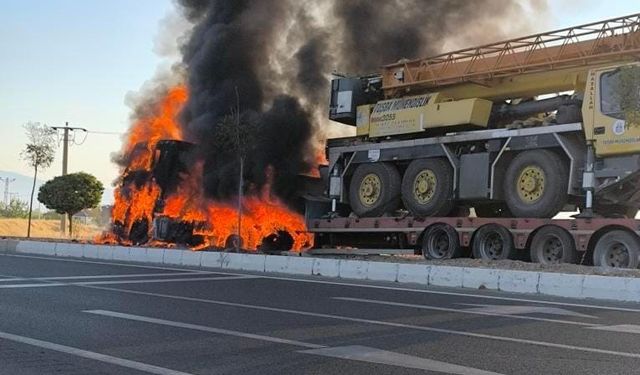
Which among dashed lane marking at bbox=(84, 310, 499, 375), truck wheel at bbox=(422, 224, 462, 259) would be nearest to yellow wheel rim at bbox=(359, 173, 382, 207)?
truck wheel at bbox=(422, 224, 462, 259)

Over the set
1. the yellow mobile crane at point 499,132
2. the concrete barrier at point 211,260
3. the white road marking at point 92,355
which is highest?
the yellow mobile crane at point 499,132

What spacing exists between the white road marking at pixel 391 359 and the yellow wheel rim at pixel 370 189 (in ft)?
34.8

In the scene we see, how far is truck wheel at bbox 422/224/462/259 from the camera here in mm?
14336

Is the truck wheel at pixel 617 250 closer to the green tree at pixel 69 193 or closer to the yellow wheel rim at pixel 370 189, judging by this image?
the yellow wheel rim at pixel 370 189

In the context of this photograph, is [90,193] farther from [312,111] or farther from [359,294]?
[359,294]

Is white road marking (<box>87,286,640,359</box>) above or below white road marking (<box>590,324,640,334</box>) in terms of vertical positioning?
below

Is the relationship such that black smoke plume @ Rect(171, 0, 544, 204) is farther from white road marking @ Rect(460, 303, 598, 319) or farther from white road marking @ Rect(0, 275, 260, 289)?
white road marking @ Rect(460, 303, 598, 319)

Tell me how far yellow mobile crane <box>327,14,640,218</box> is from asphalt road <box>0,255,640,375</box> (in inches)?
143

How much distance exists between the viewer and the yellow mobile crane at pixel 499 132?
12422 mm

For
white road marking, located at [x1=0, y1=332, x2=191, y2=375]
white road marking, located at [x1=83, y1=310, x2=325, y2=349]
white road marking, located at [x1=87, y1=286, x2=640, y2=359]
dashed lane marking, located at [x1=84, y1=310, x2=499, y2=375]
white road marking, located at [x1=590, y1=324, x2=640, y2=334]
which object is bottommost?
white road marking, located at [x1=0, y1=332, x2=191, y2=375]

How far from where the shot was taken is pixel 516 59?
47.4 feet

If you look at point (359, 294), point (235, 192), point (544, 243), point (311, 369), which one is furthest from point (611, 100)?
point (235, 192)

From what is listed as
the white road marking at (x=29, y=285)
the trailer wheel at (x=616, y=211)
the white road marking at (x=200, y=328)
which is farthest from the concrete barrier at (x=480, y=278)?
the white road marking at (x=29, y=285)

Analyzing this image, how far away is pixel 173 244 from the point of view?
63.2 ft
